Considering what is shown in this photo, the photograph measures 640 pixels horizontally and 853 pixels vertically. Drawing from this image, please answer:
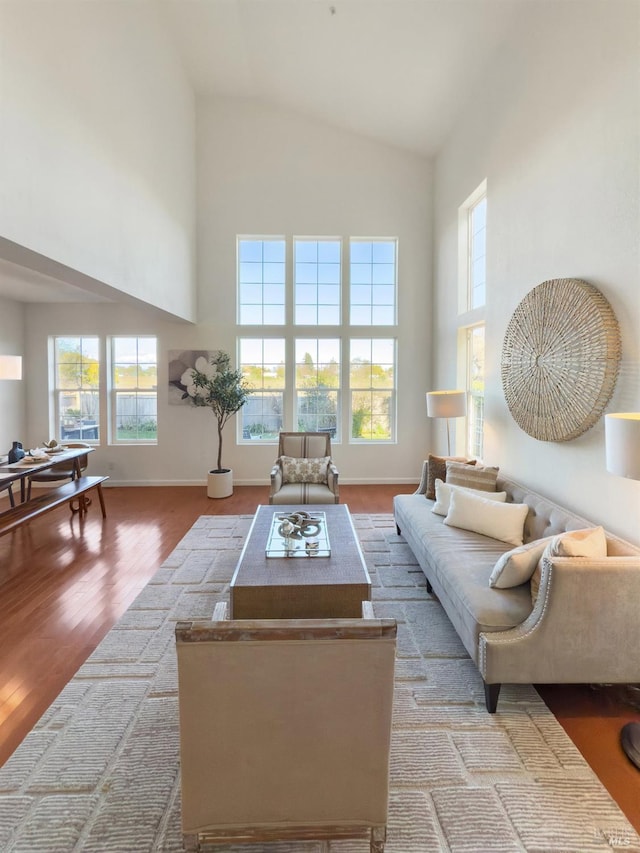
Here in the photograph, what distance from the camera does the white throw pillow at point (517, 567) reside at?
2.14 metres

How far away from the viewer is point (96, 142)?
137 inches

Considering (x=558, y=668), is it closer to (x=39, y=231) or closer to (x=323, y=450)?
(x=323, y=450)

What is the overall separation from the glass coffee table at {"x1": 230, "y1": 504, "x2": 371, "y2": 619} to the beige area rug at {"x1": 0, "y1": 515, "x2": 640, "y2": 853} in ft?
1.58

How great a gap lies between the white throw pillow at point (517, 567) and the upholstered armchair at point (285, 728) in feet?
3.97

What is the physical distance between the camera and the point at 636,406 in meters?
2.39

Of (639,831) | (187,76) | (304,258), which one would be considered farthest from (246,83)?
(639,831)

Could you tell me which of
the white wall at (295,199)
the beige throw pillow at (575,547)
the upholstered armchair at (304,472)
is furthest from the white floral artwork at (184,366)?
the beige throw pillow at (575,547)

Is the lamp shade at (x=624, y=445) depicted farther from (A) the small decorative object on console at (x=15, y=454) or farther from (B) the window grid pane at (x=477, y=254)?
(A) the small decorative object on console at (x=15, y=454)

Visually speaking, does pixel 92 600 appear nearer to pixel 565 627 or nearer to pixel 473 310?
pixel 565 627

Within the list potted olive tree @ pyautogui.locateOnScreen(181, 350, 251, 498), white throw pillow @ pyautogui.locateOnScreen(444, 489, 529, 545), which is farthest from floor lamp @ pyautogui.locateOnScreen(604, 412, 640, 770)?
potted olive tree @ pyautogui.locateOnScreen(181, 350, 251, 498)

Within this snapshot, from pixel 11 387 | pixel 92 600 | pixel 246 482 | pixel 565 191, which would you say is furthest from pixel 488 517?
pixel 11 387

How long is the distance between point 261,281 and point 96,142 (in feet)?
10.2

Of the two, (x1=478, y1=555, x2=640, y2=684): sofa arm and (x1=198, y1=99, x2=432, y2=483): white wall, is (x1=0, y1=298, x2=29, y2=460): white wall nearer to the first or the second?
(x1=198, y1=99, x2=432, y2=483): white wall

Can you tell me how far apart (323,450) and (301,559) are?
242 cm
